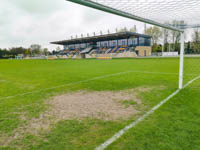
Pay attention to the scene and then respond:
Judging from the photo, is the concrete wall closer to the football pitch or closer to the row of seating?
the row of seating

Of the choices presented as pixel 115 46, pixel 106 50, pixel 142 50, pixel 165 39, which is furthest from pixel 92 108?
pixel 165 39

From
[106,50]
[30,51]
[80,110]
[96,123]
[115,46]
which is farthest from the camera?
[30,51]

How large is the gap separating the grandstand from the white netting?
38277mm

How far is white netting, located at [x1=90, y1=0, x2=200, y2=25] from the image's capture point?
382 centimetres

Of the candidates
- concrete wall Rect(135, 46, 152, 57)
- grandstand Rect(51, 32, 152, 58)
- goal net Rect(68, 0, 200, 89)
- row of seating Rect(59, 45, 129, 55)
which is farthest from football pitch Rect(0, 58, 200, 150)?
row of seating Rect(59, 45, 129, 55)

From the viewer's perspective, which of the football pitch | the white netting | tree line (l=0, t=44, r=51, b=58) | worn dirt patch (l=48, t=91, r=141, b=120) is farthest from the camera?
tree line (l=0, t=44, r=51, b=58)

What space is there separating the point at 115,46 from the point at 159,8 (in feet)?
157

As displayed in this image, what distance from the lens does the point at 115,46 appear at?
51469 millimetres

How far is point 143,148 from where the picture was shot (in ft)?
6.75

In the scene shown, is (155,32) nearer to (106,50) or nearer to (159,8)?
(106,50)

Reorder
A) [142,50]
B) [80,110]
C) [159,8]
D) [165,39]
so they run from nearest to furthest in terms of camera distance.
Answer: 1. [80,110]
2. [159,8]
3. [142,50]
4. [165,39]

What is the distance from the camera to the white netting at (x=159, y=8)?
3.82 meters

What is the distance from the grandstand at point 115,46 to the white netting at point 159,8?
38277 mm

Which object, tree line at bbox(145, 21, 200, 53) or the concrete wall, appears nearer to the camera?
tree line at bbox(145, 21, 200, 53)
